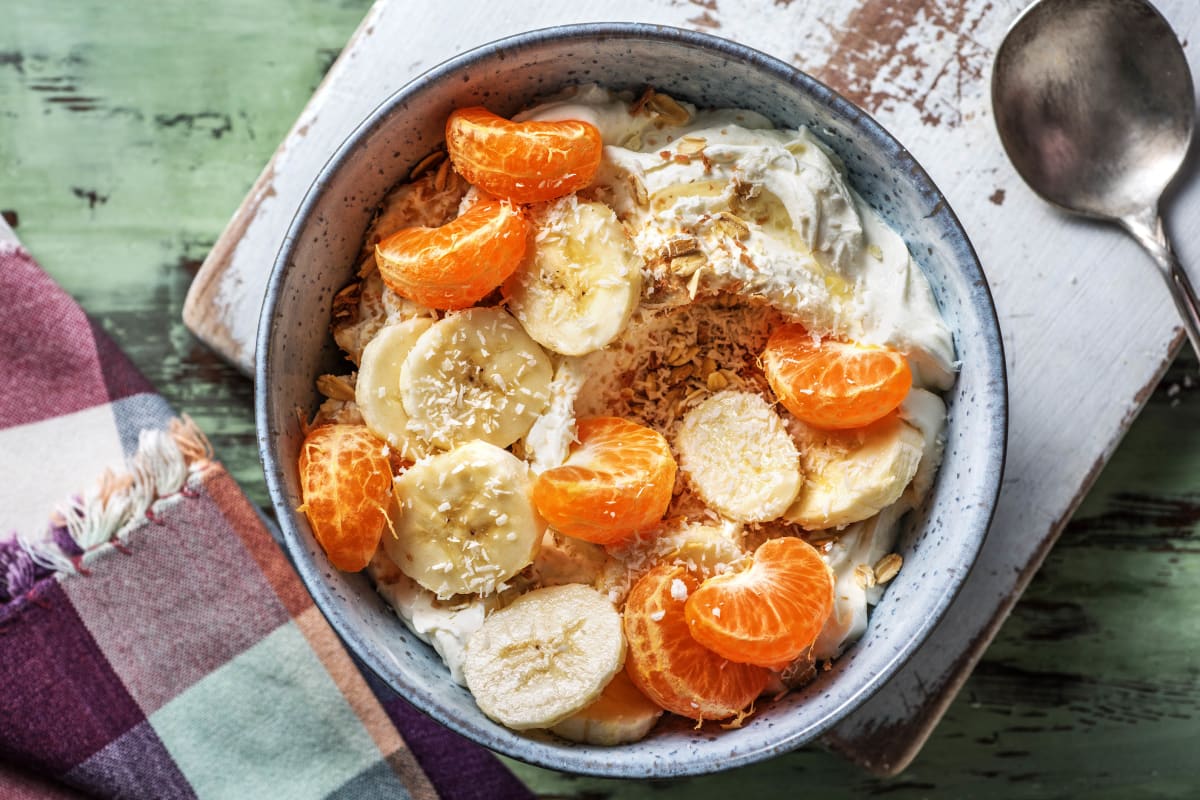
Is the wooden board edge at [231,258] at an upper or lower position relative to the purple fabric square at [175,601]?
upper

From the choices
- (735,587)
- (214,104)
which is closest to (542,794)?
(735,587)

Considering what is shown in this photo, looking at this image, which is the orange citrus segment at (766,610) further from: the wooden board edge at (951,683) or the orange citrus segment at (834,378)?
the wooden board edge at (951,683)

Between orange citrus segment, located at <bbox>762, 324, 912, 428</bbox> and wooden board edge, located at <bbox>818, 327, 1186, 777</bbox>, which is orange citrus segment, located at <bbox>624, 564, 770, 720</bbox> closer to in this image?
orange citrus segment, located at <bbox>762, 324, 912, 428</bbox>

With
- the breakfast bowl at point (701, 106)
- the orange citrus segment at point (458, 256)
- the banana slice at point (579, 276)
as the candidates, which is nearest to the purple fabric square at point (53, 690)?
the breakfast bowl at point (701, 106)

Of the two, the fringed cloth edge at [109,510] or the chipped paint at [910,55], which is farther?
the fringed cloth edge at [109,510]

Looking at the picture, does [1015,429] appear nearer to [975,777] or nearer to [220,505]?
[975,777]

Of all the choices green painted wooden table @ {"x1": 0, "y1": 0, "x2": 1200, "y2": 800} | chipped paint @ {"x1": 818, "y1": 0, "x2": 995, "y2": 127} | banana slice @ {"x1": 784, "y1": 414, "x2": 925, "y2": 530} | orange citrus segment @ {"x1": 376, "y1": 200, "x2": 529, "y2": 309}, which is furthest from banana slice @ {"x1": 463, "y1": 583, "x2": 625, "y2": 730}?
chipped paint @ {"x1": 818, "y1": 0, "x2": 995, "y2": 127}

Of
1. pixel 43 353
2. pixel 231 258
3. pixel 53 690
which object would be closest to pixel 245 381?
pixel 231 258
